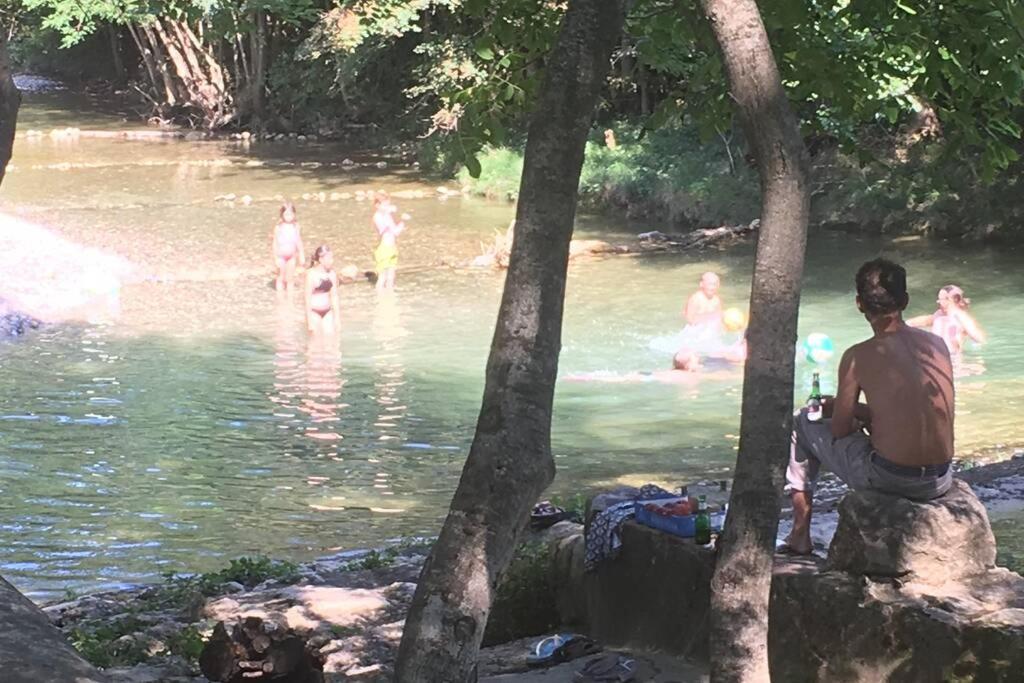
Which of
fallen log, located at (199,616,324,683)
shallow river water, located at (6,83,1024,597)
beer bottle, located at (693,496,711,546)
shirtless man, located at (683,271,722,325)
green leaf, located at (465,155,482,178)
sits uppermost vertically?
green leaf, located at (465,155,482,178)

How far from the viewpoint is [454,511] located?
14.6 feet

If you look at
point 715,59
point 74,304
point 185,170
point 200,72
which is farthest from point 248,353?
point 200,72

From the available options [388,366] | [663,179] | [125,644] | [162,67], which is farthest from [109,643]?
[162,67]

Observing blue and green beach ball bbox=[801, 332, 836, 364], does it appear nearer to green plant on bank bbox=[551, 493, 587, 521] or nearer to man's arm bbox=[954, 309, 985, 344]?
man's arm bbox=[954, 309, 985, 344]

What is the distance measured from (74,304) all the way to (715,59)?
52.4 ft

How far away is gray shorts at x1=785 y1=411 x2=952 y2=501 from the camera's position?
18.9 feet

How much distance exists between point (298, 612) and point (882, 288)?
414 cm

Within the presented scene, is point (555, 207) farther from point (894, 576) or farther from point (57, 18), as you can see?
point (57, 18)

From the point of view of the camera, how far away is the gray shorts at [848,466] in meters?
5.75

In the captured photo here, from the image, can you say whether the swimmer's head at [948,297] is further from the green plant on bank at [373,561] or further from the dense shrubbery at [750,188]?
the green plant on bank at [373,561]

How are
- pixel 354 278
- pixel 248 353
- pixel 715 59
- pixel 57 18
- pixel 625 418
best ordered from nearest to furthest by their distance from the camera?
pixel 715 59, pixel 625 418, pixel 248 353, pixel 354 278, pixel 57 18

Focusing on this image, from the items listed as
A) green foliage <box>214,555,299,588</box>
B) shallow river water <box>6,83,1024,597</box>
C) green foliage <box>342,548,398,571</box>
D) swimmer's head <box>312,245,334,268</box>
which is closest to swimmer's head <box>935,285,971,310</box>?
shallow river water <box>6,83,1024,597</box>

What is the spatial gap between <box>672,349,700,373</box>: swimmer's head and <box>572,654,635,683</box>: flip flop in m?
10.2

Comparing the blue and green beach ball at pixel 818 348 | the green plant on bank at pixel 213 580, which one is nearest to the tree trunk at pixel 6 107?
the green plant on bank at pixel 213 580
